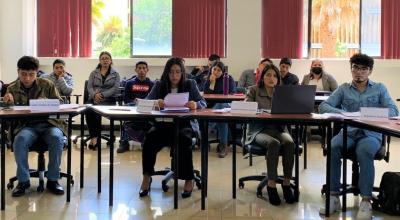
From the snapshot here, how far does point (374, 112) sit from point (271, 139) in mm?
770

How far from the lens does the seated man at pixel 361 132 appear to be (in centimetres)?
331

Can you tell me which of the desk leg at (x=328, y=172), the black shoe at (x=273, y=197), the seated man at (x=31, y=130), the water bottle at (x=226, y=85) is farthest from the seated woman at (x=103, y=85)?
the desk leg at (x=328, y=172)

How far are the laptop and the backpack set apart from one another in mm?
755

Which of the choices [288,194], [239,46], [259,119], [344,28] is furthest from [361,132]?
[344,28]

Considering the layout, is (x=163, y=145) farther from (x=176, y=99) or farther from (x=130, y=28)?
(x=130, y=28)

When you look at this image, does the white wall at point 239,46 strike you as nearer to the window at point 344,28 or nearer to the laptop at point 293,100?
the window at point 344,28

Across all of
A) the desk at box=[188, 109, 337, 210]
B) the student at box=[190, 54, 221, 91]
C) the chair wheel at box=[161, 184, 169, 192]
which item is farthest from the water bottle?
the desk at box=[188, 109, 337, 210]

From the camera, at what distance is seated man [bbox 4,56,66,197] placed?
3.72m

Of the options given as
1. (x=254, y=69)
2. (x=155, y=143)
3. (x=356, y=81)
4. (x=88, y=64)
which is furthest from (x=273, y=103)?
(x=88, y=64)

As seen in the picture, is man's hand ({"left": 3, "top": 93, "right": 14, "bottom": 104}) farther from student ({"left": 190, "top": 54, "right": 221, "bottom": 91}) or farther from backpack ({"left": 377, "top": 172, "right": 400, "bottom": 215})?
student ({"left": 190, "top": 54, "right": 221, "bottom": 91})

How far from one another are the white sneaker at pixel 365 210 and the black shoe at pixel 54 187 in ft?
7.48

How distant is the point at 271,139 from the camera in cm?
362

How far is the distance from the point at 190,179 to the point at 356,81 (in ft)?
5.00

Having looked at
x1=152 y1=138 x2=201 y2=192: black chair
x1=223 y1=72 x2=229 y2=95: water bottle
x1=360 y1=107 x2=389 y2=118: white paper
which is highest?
x1=223 y1=72 x2=229 y2=95: water bottle
